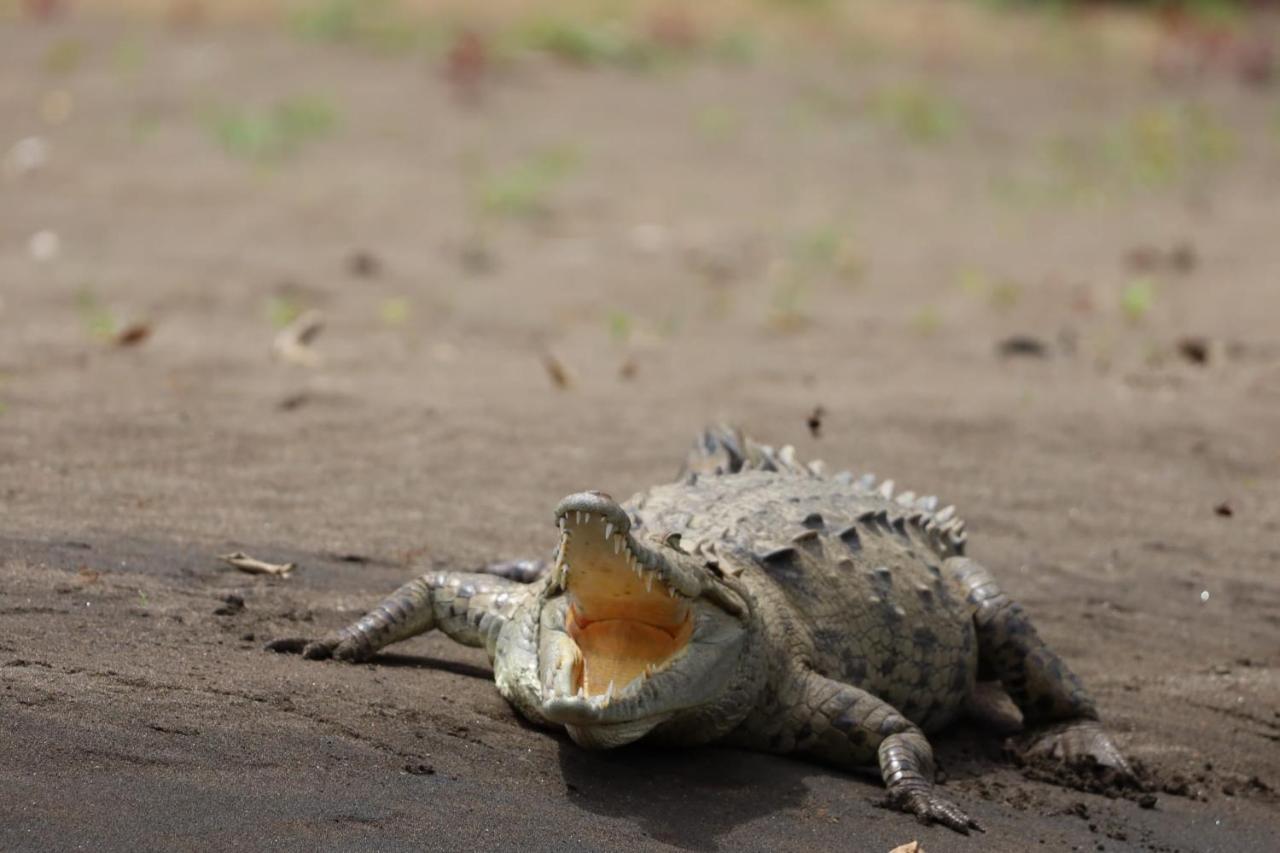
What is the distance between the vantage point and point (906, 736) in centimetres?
491

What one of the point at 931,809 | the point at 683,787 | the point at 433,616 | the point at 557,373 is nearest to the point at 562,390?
the point at 557,373

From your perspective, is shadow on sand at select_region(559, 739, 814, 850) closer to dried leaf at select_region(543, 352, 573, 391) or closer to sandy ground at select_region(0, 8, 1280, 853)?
sandy ground at select_region(0, 8, 1280, 853)

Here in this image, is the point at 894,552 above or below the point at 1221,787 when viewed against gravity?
above

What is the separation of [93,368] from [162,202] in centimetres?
395

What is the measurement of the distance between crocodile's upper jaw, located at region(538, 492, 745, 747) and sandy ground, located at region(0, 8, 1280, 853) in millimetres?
240

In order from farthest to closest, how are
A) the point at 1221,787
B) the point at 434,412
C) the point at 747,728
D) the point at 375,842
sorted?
the point at 434,412 < the point at 1221,787 < the point at 747,728 < the point at 375,842

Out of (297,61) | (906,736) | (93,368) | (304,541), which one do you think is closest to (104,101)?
(297,61)

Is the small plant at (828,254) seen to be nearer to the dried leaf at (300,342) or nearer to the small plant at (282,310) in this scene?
the small plant at (282,310)

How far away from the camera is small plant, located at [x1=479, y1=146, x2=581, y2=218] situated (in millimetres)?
12305

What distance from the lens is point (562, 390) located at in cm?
858

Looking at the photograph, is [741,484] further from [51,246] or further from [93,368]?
[51,246]

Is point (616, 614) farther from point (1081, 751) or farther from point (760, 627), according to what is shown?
point (1081, 751)

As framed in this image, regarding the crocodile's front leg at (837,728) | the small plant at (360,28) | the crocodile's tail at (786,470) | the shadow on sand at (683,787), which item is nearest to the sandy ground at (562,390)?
the shadow on sand at (683,787)

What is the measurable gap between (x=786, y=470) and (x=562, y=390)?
2.76 m
